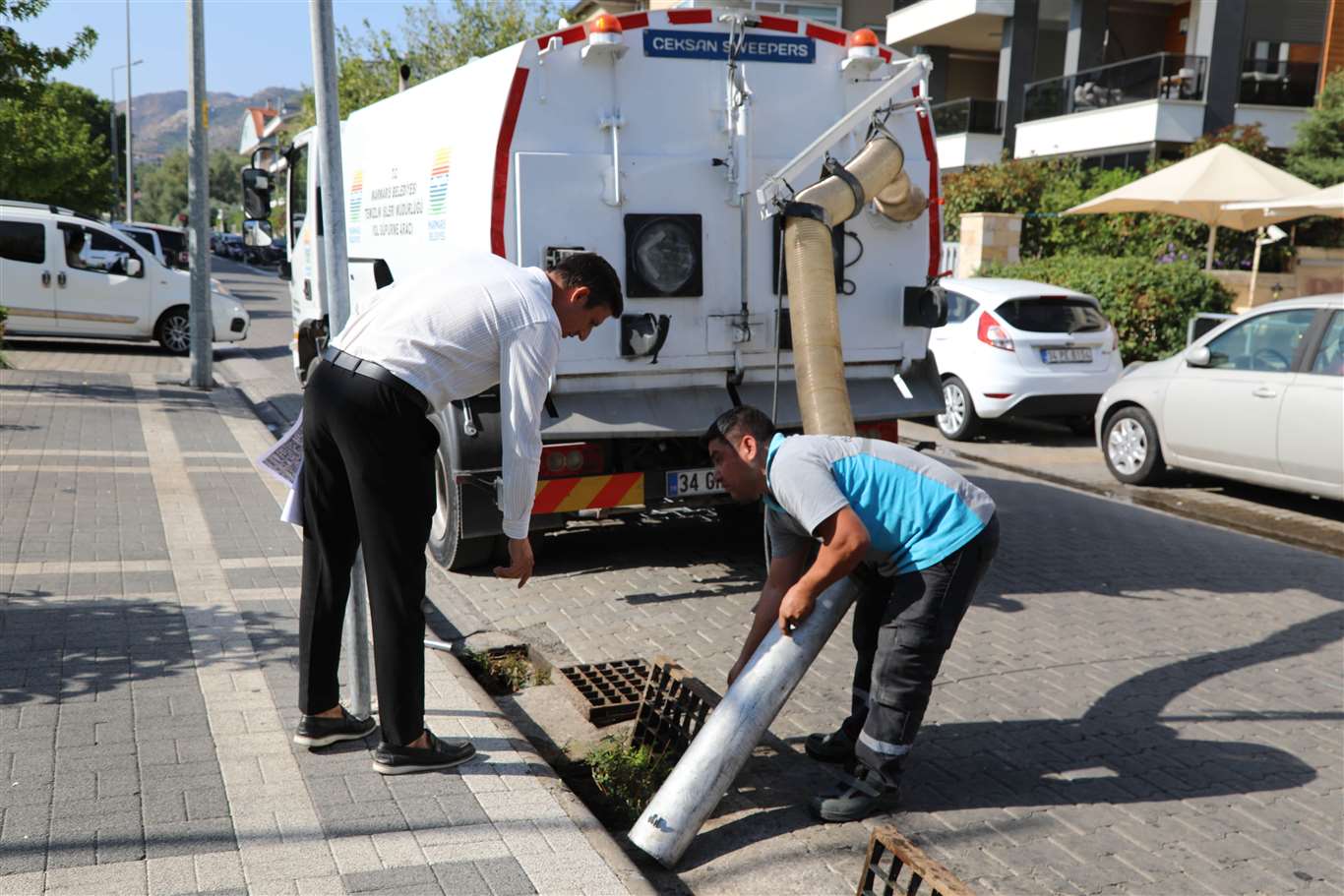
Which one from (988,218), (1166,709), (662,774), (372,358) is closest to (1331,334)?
(1166,709)

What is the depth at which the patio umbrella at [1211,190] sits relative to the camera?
1496 centimetres

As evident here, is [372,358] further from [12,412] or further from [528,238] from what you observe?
[12,412]

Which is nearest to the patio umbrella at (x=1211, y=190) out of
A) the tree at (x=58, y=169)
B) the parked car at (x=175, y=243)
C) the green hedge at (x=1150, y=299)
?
the green hedge at (x=1150, y=299)

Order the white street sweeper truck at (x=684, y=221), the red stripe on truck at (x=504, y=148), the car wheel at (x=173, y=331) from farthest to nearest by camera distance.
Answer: the car wheel at (x=173, y=331) < the white street sweeper truck at (x=684, y=221) < the red stripe on truck at (x=504, y=148)

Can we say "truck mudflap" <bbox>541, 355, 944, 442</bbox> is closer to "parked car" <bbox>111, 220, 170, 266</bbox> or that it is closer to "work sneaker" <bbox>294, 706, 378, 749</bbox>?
"work sneaker" <bbox>294, 706, 378, 749</bbox>

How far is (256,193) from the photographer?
10688 millimetres

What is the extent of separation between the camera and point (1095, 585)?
6871 mm

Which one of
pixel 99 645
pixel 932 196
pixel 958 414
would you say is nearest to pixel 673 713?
pixel 99 645

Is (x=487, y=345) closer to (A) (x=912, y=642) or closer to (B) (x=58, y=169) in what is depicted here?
(A) (x=912, y=642)

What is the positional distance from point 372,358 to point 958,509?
1.92 meters

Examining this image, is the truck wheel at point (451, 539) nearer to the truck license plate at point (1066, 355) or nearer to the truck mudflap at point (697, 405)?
the truck mudflap at point (697, 405)

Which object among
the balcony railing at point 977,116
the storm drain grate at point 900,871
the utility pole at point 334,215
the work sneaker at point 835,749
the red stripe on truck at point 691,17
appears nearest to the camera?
the storm drain grate at point 900,871

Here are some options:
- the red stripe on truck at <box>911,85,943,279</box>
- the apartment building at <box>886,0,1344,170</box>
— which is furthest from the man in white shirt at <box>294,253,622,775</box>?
the apartment building at <box>886,0,1344,170</box>

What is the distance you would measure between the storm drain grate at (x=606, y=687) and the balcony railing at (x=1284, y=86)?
979 inches
